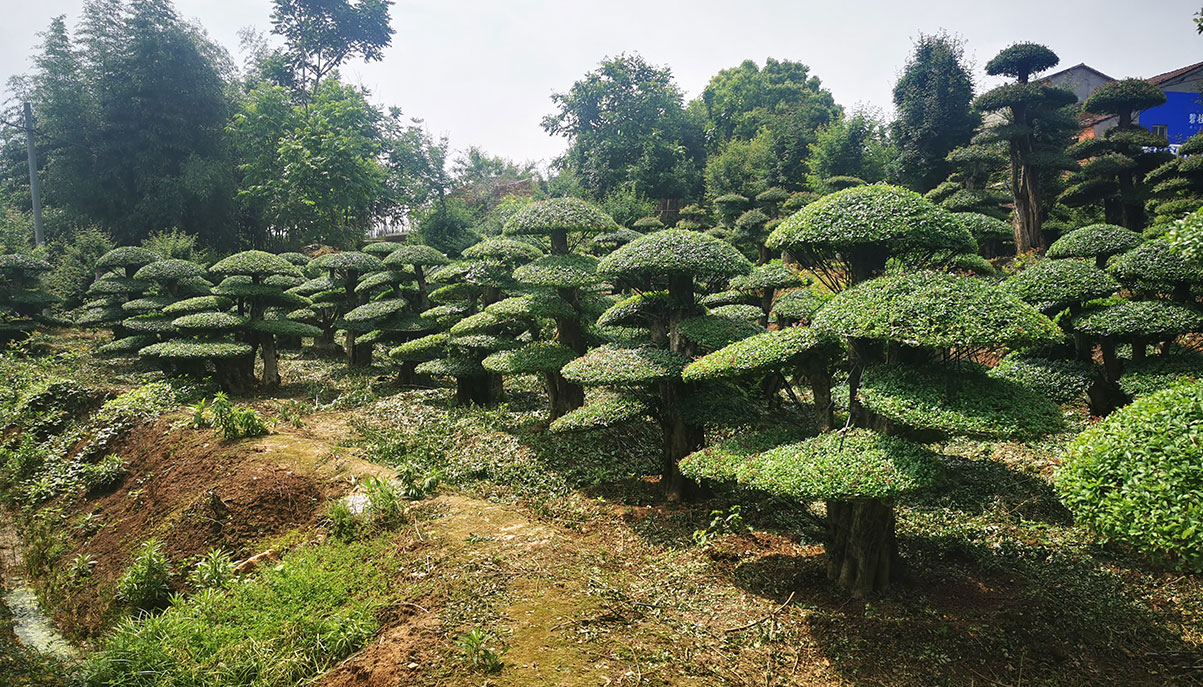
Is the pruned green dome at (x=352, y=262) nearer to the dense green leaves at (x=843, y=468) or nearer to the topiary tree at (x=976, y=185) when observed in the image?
the dense green leaves at (x=843, y=468)

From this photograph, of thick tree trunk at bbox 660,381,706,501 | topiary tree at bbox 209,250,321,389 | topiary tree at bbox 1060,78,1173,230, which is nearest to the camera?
thick tree trunk at bbox 660,381,706,501

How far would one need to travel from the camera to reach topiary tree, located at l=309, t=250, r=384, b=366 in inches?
519

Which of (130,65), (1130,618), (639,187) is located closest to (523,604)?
(1130,618)

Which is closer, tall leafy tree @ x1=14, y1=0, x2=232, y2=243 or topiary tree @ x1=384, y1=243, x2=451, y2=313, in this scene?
topiary tree @ x1=384, y1=243, x2=451, y2=313

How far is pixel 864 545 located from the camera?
4852mm

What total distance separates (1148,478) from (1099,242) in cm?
659

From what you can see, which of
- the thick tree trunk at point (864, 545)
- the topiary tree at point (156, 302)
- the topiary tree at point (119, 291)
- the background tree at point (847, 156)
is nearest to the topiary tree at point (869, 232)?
→ the thick tree trunk at point (864, 545)

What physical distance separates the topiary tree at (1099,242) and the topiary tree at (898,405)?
5171mm

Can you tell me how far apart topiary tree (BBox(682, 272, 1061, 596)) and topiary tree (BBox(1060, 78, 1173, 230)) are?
1371 cm

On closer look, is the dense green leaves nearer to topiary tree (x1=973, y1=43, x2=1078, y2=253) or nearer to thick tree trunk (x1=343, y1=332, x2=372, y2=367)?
thick tree trunk (x1=343, y1=332, x2=372, y2=367)

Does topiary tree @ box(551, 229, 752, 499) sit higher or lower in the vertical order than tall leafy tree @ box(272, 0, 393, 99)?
lower

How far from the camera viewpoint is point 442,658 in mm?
3814

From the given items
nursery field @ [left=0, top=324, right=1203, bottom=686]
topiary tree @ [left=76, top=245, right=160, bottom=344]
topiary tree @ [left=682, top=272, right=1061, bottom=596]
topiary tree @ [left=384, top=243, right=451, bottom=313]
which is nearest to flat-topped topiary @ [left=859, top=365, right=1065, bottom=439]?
topiary tree @ [left=682, top=272, right=1061, bottom=596]

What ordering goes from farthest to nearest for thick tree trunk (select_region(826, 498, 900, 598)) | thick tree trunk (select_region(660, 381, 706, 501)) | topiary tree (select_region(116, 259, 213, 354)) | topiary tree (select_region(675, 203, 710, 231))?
topiary tree (select_region(675, 203, 710, 231)), topiary tree (select_region(116, 259, 213, 354)), thick tree trunk (select_region(660, 381, 706, 501)), thick tree trunk (select_region(826, 498, 900, 598))
